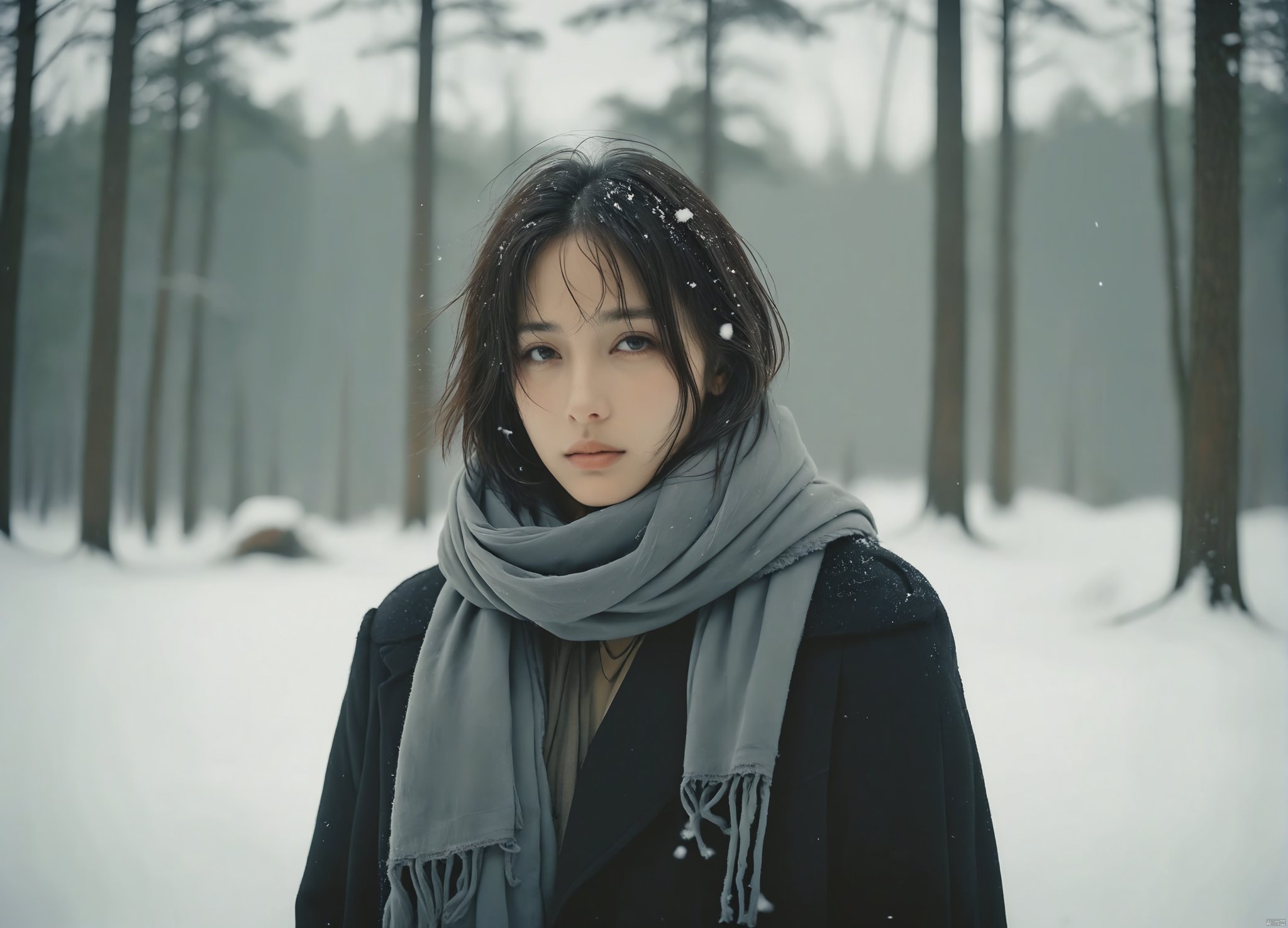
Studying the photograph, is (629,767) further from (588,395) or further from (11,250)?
(11,250)

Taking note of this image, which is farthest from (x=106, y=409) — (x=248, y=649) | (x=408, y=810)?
(x=408, y=810)

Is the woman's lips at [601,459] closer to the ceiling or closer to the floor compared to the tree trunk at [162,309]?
closer to the floor

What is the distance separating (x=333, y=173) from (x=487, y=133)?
67 cm

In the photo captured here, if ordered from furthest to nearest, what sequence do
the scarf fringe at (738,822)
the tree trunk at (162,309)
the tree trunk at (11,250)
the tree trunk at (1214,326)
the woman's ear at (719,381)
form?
the tree trunk at (162,309)
the tree trunk at (11,250)
the tree trunk at (1214,326)
the woman's ear at (719,381)
the scarf fringe at (738,822)

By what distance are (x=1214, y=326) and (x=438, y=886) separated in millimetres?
3017

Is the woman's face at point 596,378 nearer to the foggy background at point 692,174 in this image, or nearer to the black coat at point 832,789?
the black coat at point 832,789

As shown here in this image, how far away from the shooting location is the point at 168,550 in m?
3.30

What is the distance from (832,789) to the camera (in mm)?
1082

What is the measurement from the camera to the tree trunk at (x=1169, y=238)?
295 centimetres

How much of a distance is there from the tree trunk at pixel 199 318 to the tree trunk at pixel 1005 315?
3.16 metres

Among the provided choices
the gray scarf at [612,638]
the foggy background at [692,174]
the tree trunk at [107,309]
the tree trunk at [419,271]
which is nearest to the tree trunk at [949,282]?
the foggy background at [692,174]

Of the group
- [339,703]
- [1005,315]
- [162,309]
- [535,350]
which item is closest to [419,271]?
[162,309]

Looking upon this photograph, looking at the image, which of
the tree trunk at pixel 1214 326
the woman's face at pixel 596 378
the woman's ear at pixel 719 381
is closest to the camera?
the woman's face at pixel 596 378

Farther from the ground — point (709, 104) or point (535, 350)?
point (709, 104)
